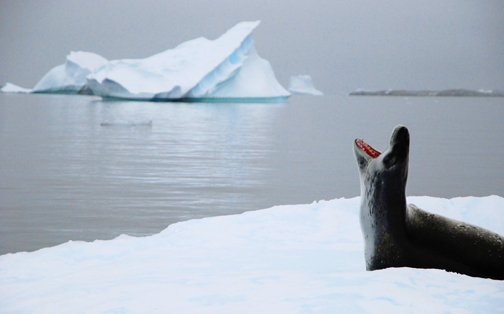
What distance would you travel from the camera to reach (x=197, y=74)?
104 feet

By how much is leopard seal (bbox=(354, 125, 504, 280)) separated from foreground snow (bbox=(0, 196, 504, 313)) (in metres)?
0.21

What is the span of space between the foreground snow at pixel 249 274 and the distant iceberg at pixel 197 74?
87.1 feet

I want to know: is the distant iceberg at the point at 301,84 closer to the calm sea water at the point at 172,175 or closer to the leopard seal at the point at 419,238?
the calm sea water at the point at 172,175

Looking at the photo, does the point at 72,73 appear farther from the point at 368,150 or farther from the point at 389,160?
the point at 389,160

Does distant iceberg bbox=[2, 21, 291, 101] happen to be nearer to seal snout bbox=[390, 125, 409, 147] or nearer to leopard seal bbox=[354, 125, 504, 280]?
leopard seal bbox=[354, 125, 504, 280]

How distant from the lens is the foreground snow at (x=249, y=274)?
92.1 inches

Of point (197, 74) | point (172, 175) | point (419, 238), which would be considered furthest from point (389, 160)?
point (197, 74)

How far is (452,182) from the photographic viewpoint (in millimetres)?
9148

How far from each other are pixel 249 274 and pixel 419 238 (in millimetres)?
981

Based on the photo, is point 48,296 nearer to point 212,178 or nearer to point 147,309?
point 147,309

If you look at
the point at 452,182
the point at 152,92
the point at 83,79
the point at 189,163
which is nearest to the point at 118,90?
the point at 152,92

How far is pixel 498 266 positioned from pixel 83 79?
5180cm

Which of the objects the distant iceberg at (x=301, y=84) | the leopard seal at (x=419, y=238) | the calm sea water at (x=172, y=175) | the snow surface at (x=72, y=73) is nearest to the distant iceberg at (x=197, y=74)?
the snow surface at (x=72, y=73)

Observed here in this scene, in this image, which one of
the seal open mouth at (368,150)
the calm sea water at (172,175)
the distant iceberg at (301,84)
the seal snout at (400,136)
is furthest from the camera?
the distant iceberg at (301,84)
